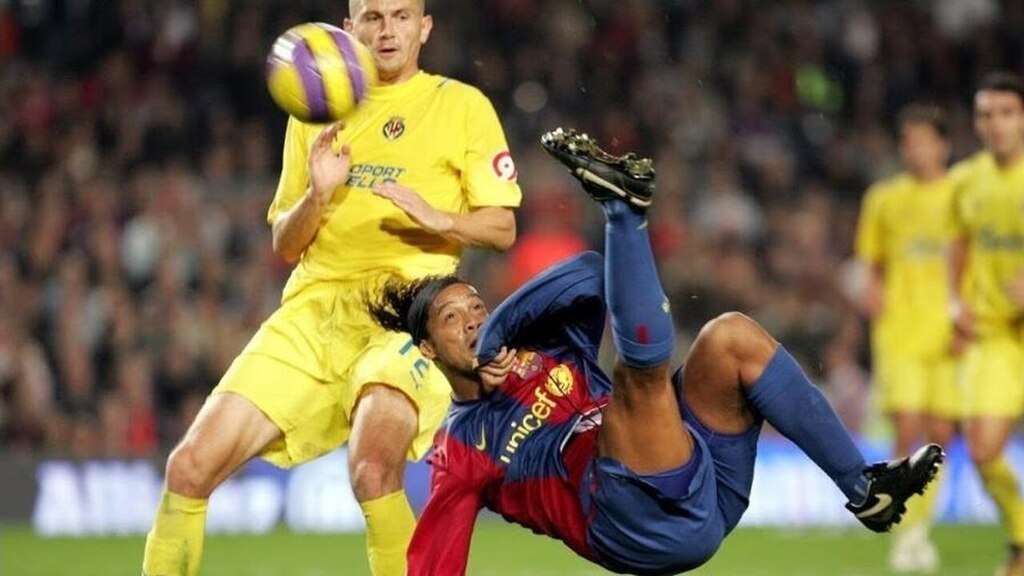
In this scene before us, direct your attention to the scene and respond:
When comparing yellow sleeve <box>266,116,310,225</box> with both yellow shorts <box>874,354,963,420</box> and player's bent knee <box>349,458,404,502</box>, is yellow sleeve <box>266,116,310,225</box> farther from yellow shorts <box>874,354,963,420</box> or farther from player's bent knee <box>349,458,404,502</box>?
yellow shorts <box>874,354,963,420</box>

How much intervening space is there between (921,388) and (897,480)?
5.36 m

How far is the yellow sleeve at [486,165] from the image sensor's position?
278 inches

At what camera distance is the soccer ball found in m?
6.53

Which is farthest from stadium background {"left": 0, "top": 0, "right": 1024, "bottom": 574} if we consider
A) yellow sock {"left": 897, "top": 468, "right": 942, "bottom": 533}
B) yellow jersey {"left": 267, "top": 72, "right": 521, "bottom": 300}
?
yellow jersey {"left": 267, "top": 72, "right": 521, "bottom": 300}

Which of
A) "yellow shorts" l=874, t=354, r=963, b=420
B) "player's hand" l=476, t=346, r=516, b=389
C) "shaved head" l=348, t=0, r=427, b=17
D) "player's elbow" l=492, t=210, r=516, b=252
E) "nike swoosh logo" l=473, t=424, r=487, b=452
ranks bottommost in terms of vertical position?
"yellow shorts" l=874, t=354, r=963, b=420

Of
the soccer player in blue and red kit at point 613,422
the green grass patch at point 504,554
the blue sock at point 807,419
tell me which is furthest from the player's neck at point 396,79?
the green grass patch at point 504,554

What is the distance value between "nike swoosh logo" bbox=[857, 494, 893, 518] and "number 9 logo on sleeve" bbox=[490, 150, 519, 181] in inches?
73.3

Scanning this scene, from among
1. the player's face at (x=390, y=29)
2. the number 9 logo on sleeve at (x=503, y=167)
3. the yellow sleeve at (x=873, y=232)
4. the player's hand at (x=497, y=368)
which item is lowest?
the yellow sleeve at (x=873, y=232)

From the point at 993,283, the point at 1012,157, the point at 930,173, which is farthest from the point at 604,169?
the point at 930,173

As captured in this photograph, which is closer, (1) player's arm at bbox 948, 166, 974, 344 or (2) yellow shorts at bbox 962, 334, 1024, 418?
(2) yellow shorts at bbox 962, 334, 1024, 418

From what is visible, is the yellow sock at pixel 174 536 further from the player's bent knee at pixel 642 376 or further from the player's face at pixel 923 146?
the player's face at pixel 923 146

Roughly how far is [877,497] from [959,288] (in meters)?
4.31

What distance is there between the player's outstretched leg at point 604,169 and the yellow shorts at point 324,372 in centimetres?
149

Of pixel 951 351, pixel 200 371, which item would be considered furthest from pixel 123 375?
pixel 951 351
